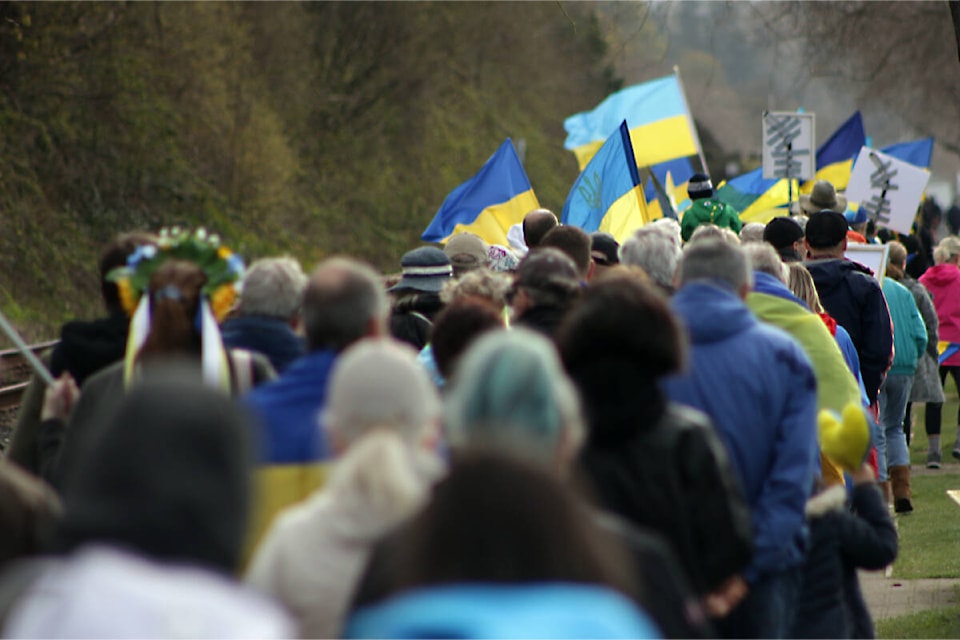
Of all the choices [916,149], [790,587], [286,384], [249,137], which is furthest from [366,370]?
[249,137]

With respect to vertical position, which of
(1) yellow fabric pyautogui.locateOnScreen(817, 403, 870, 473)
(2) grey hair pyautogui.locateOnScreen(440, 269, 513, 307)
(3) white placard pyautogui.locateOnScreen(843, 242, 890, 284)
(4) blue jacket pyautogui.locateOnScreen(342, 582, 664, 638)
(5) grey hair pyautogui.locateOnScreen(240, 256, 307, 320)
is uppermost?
(5) grey hair pyautogui.locateOnScreen(240, 256, 307, 320)

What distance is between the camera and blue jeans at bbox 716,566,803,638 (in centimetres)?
482

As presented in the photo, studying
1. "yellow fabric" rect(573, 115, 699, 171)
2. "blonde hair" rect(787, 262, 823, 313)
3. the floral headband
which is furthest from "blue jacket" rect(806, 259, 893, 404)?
"yellow fabric" rect(573, 115, 699, 171)

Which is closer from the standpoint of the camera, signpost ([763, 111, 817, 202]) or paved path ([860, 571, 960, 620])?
paved path ([860, 571, 960, 620])

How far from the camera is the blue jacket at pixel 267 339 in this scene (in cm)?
545

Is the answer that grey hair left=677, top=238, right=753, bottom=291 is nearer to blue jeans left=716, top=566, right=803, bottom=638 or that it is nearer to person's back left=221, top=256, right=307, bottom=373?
blue jeans left=716, top=566, right=803, bottom=638

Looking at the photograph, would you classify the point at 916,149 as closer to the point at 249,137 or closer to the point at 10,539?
the point at 249,137

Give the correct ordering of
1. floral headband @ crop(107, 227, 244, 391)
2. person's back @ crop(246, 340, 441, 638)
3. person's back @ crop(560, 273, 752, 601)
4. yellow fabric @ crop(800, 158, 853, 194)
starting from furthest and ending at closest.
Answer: yellow fabric @ crop(800, 158, 853, 194), floral headband @ crop(107, 227, 244, 391), person's back @ crop(560, 273, 752, 601), person's back @ crop(246, 340, 441, 638)

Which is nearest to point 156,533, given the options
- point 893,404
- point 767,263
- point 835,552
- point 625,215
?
point 835,552

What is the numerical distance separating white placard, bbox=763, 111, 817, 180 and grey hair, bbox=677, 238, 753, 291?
11.2m

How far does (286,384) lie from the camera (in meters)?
4.38

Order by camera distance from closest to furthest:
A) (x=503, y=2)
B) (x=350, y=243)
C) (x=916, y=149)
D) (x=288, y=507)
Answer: (x=288, y=507), (x=916, y=149), (x=350, y=243), (x=503, y=2)

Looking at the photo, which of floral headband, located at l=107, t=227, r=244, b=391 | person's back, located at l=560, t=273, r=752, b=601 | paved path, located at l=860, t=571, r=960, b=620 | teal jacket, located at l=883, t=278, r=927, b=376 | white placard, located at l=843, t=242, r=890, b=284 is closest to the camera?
person's back, located at l=560, t=273, r=752, b=601

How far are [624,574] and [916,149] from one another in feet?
63.4
